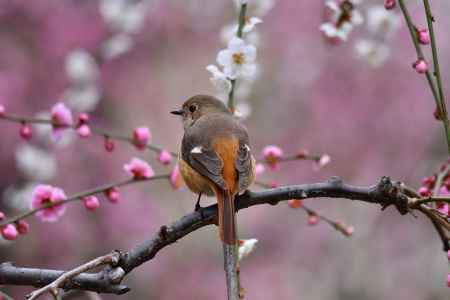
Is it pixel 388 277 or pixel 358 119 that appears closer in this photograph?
pixel 388 277

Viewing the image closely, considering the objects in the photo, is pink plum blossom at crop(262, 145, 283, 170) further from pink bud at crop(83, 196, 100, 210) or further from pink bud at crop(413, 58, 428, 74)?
pink bud at crop(413, 58, 428, 74)

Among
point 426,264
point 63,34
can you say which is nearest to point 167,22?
point 63,34

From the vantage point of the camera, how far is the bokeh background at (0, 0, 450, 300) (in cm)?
466


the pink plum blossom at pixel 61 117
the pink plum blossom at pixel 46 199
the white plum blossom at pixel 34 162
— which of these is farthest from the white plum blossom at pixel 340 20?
the white plum blossom at pixel 34 162

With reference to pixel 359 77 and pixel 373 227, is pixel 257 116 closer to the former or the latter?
pixel 359 77

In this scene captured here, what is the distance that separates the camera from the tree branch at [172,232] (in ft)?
5.32

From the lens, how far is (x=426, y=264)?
15.9ft

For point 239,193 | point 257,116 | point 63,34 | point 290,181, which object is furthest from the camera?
point 257,116

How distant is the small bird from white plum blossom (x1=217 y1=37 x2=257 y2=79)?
257 mm

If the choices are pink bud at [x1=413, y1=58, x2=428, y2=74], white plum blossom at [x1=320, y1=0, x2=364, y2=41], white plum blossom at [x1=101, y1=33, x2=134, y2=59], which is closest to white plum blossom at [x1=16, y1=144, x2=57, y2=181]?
white plum blossom at [x1=101, y1=33, x2=134, y2=59]

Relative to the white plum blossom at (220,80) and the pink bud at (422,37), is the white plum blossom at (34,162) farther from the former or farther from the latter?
the pink bud at (422,37)

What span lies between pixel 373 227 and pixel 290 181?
740mm

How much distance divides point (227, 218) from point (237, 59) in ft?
2.59

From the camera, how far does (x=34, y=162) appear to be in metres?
4.38
